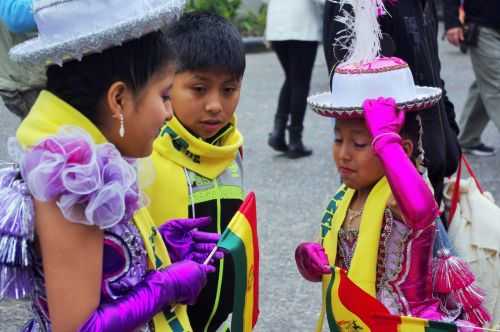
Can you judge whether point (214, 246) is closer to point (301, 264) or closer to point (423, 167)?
point (301, 264)

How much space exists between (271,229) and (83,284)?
342 centimetres

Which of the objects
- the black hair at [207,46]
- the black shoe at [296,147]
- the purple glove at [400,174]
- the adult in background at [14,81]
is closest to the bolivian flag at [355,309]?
the purple glove at [400,174]

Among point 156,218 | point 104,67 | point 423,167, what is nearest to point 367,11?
point 423,167

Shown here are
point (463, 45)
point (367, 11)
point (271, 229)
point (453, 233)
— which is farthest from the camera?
point (463, 45)

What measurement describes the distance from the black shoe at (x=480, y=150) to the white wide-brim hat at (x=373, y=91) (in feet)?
13.7

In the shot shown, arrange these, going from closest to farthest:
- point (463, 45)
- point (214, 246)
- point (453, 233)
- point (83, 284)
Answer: point (83, 284) → point (214, 246) → point (453, 233) → point (463, 45)

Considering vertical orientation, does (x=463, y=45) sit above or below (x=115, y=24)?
below

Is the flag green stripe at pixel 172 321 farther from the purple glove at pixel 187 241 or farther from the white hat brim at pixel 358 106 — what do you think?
the white hat brim at pixel 358 106

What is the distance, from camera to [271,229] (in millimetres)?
5195

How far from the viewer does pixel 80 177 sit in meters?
1.77

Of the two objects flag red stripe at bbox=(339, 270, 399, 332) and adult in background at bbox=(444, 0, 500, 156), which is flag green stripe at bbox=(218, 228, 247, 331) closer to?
flag red stripe at bbox=(339, 270, 399, 332)

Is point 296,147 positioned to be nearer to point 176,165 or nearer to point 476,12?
point 476,12

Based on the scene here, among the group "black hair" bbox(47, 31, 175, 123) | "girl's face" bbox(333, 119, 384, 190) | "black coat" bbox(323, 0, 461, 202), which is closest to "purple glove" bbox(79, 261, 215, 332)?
"black hair" bbox(47, 31, 175, 123)

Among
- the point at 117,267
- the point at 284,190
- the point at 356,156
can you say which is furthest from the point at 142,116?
the point at 284,190
